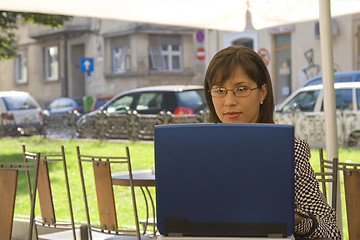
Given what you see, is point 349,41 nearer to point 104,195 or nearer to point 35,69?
point 104,195

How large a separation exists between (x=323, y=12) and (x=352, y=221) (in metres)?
1.97

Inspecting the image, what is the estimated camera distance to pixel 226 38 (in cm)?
3041

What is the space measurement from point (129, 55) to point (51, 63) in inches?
290

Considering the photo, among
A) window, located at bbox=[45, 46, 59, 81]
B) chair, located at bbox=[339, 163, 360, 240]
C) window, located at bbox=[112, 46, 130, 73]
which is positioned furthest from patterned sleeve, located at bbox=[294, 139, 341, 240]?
window, located at bbox=[45, 46, 59, 81]

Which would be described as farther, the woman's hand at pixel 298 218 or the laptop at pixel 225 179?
the woman's hand at pixel 298 218

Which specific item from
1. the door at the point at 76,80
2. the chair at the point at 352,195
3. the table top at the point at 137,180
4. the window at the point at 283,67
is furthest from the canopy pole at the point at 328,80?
the door at the point at 76,80

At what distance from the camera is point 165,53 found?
3947 centimetres

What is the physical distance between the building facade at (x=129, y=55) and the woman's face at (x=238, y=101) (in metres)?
23.2

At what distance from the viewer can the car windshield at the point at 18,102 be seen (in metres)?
23.8

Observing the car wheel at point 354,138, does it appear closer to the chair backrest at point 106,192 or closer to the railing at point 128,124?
the railing at point 128,124

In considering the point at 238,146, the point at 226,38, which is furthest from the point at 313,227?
the point at 226,38

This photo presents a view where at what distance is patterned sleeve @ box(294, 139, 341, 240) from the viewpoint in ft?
9.33

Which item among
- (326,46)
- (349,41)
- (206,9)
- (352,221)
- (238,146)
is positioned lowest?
(352,221)

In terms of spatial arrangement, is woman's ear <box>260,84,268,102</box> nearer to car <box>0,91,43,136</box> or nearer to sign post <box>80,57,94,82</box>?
car <box>0,91,43,136</box>
